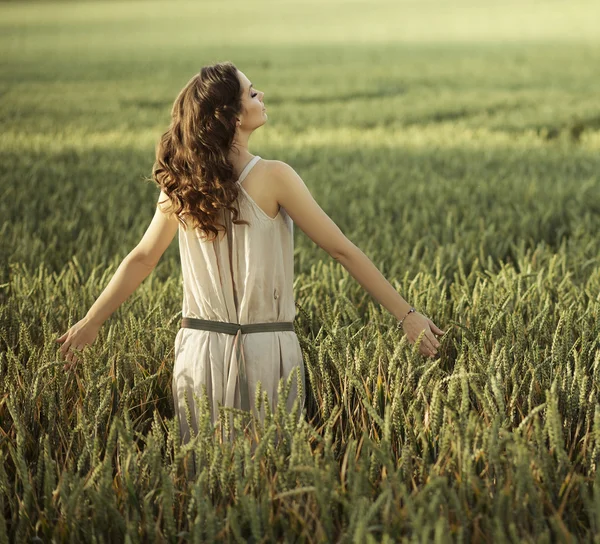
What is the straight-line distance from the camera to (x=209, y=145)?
203 centimetres

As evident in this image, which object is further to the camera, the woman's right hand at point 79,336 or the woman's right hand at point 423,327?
the woman's right hand at point 79,336

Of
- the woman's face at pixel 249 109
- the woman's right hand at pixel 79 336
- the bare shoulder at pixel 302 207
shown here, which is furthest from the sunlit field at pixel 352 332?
the woman's face at pixel 249 109

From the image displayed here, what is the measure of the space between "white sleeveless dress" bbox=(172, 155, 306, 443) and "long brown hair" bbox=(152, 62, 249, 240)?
0.05 m

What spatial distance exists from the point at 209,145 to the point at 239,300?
398mm

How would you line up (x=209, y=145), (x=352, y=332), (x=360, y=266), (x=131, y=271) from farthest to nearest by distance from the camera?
(x=352, y=332), (x=131, y=271), (x=360, y=266), (x=209, y=145)

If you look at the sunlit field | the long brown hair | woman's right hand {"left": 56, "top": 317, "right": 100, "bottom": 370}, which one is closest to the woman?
the long brown hair

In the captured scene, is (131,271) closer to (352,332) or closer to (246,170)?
(246,170)

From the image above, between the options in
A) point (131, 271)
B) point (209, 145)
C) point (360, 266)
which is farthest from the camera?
point (131, 271)

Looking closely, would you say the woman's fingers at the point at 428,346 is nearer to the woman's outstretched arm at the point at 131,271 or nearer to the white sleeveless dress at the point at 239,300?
the white sleeveless dress at the point at 239,300

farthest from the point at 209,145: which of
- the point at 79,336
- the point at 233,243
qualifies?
the point at 79,336

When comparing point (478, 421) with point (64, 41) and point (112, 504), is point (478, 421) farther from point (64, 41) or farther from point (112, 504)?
point (64, 41)

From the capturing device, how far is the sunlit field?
1.62 meters

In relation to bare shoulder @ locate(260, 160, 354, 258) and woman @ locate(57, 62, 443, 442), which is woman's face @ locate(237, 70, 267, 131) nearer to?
woman @ locate(57, 62, 443, 442)

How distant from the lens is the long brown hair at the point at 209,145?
2025mm
